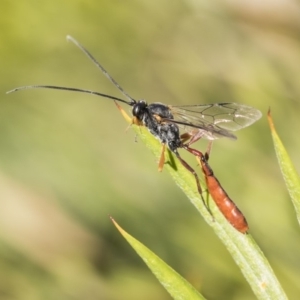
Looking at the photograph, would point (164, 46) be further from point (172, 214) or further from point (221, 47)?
point (172, 214)

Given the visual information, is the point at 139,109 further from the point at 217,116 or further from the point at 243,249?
the point at 243,249

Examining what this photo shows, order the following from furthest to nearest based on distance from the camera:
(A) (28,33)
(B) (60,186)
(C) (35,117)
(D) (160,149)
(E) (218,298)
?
(A) (28,33), (C) (35,117), (B) (60,186), (E) (218,298), (D) (160,149)

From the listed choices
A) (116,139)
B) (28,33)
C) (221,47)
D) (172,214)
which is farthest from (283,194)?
(28,33)

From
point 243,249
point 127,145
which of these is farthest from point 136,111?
point 127,145

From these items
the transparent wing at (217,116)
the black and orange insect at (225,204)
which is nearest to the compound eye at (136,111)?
the transparent wing at (217,116)

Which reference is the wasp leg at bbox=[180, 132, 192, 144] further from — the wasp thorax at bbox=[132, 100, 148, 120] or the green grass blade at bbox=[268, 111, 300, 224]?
the green grass blade at bbox=[268, 111, 300, 224]

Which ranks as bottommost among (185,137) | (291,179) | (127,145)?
(291,179)
